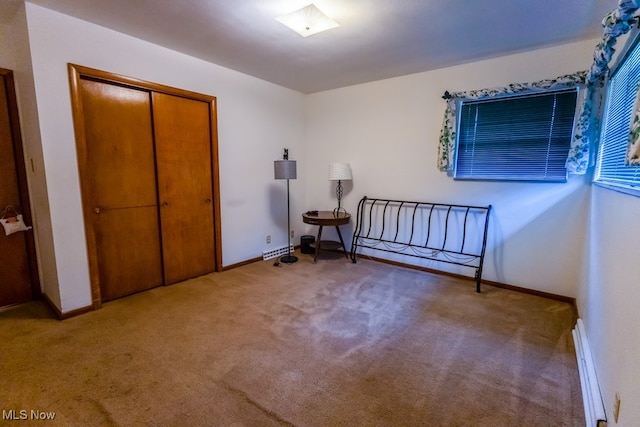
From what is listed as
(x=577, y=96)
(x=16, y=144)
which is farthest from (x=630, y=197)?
(x=16, y=144)

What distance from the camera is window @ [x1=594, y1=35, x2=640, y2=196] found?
1.59 m

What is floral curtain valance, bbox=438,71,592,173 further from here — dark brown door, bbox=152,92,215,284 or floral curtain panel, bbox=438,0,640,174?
dark brown door, bbox=152,92,215,284

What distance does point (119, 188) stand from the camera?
9.04 ft

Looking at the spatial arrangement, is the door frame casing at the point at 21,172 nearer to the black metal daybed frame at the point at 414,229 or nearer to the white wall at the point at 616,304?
the black metal daybed frame at the point at 414,229

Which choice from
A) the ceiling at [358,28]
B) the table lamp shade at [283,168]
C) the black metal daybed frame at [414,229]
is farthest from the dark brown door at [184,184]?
the black metal daybed frame at [414,229]

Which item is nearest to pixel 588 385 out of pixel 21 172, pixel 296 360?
pixel 296 360

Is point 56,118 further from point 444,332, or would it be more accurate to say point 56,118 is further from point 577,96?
point 577,96

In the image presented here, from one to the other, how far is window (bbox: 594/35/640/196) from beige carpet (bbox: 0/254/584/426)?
122cm

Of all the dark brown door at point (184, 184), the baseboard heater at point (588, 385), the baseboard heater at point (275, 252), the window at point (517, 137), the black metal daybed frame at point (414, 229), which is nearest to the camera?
the baseboard heater at point (588, 385)

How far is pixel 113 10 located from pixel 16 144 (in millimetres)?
1506

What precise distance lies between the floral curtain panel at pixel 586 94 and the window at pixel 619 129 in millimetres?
115

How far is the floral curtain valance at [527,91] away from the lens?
2.59 m

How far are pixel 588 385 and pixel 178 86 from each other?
401cm

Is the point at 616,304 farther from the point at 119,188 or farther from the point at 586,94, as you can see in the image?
the point at 119,188
